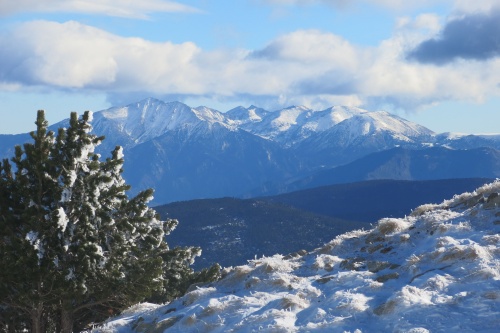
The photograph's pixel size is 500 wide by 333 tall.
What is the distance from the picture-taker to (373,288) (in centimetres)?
1959

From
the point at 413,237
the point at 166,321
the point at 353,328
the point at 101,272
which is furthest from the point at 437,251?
the point at 101,272

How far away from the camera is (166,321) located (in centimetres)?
2047

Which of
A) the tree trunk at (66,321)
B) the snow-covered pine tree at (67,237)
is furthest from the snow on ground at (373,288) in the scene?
the tree trunk at (66,321)

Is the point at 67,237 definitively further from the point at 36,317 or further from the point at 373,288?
the point at 373,288

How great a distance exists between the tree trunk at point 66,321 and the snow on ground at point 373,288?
11.6ft

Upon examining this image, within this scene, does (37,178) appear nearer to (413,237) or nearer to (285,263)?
(285,263)

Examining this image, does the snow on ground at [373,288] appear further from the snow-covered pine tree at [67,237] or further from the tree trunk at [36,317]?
the tree trunk at [36,317]

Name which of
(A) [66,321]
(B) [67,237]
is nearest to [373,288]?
(B) [67,237]

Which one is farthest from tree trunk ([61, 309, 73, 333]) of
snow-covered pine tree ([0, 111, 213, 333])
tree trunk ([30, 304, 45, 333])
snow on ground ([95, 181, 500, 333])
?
snow on ground ([95, 181, 500, 333])

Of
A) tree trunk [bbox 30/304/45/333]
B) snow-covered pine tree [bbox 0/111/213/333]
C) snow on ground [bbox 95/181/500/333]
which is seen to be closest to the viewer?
snow on ground [bbox 95/181/500/333]

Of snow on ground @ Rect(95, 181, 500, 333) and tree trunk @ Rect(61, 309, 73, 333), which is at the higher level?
snow on ground @ Rect(95, 181, 500, 333)

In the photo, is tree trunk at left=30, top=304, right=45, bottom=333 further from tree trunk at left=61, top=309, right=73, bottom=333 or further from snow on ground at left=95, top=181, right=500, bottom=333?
snow on ground at left=95, top=181, right=500, bottom=333

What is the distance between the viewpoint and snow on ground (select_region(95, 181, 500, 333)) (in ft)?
56.6

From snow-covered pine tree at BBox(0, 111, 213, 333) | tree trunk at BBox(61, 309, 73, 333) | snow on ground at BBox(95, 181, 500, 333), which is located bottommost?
tree trunk at BBox(61, 309, 73, 333)
